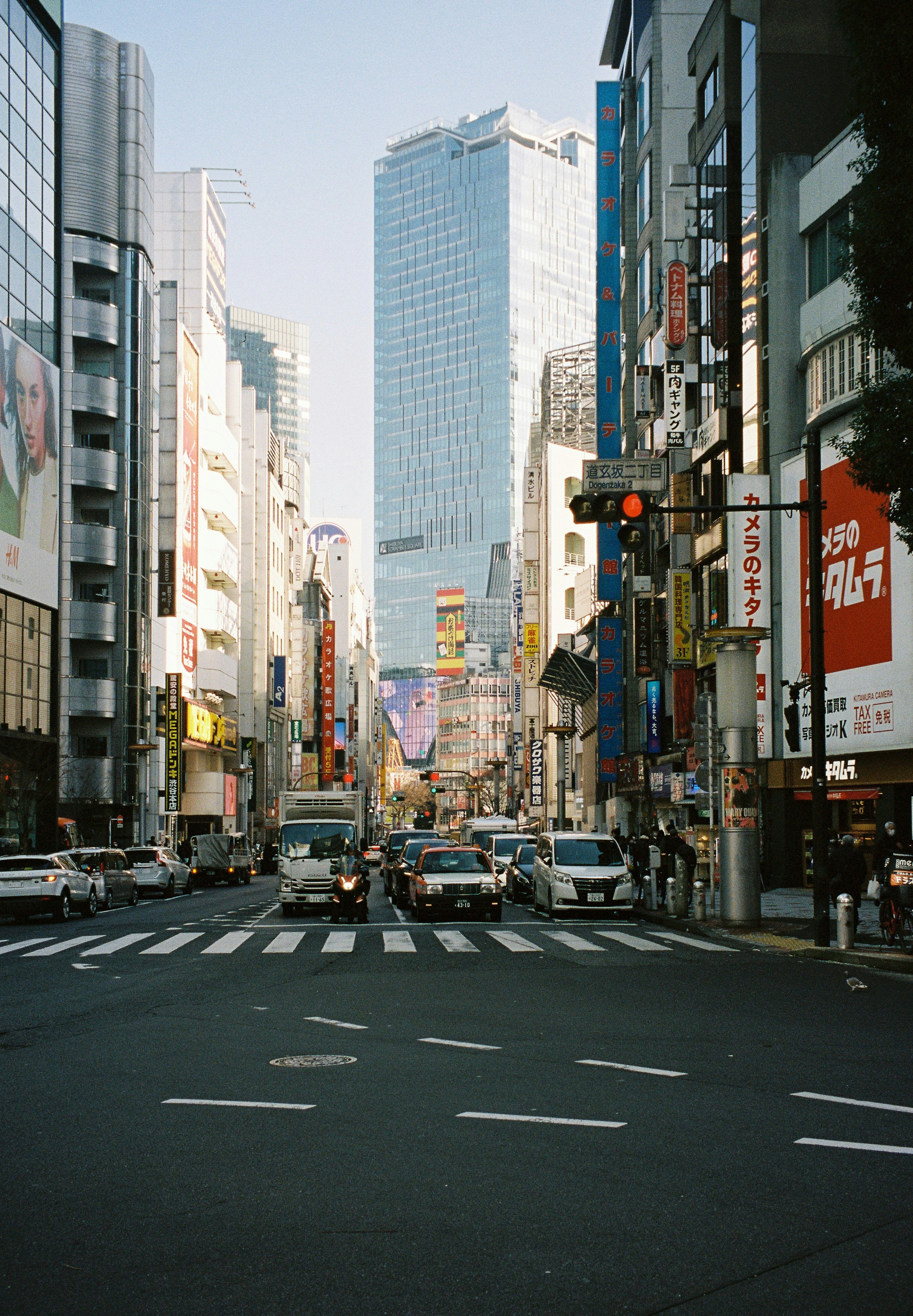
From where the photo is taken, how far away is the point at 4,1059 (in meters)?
11.3

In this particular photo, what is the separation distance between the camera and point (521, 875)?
39500 mm

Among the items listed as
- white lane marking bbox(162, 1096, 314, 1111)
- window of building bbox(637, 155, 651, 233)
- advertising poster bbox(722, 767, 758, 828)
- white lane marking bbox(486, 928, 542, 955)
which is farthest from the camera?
window of building bbox(637, 155, 651, 233)

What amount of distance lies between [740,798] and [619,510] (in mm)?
11373

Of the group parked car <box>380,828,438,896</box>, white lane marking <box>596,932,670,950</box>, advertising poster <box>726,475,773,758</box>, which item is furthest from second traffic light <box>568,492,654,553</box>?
advertising poster <box>726,475,773,758</box>

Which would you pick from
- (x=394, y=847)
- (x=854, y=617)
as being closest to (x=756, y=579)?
(x=854, y=617)

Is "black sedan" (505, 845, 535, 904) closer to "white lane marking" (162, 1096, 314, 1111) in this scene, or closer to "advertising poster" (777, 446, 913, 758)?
"advertising poster" (777, 446, 913, 758)

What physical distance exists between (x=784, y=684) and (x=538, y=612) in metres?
78.0

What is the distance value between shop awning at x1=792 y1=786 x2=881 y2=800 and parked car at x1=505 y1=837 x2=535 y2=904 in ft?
26.3

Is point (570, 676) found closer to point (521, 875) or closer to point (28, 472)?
point (28, 472)

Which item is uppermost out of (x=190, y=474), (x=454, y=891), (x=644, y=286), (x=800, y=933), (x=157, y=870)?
(x=644, y=286)

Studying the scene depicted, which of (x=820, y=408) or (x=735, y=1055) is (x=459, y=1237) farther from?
(x=820, y=408)

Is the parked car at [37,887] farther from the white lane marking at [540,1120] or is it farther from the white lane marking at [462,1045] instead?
the white lane marking at [540,1120]

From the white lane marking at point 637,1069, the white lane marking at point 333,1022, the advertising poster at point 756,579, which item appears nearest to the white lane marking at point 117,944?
the white lane marking at point 333,1022

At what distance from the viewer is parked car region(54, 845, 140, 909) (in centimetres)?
3538
